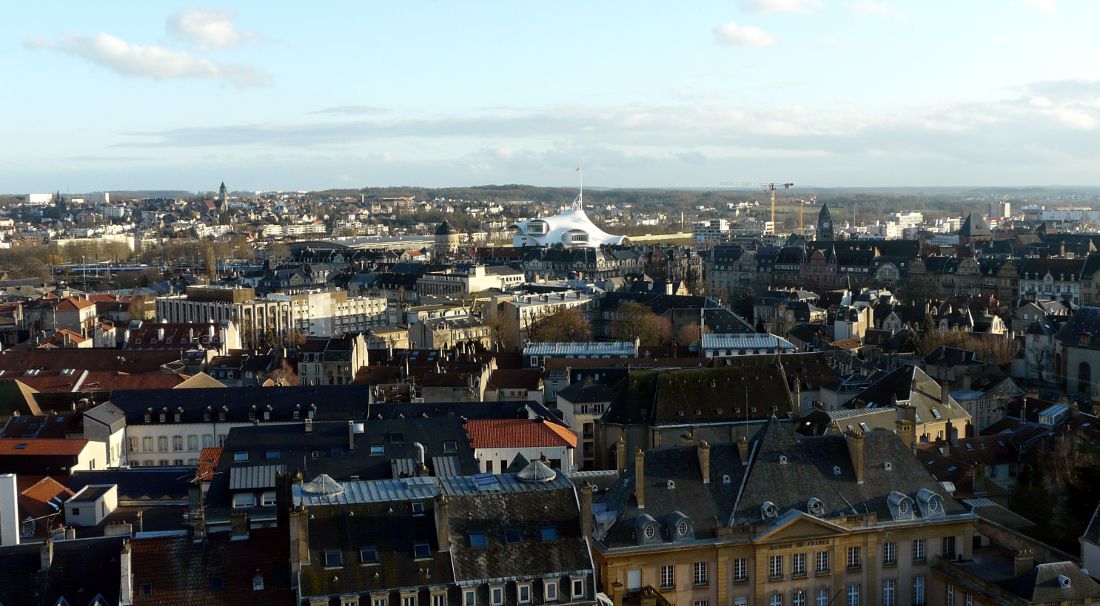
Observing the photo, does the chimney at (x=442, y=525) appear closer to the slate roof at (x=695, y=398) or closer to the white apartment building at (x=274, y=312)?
the slate roof at (x=695, y=398)

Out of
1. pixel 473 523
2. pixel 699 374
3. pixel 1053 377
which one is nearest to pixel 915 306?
pixel 1053 377

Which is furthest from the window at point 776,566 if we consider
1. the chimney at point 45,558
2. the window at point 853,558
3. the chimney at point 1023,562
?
the chimney at point 45,558

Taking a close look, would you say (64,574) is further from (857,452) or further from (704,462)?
(857,452)

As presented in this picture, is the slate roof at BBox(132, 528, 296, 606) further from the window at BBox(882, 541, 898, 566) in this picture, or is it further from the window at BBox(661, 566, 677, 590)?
the window at BBox(882, 541, 898, 566)

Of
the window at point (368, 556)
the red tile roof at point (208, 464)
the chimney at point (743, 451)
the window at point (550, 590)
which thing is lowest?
the red tile roof at point (208, 464)

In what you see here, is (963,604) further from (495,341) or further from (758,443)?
(495,341)

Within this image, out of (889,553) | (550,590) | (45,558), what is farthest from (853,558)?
(45,558)

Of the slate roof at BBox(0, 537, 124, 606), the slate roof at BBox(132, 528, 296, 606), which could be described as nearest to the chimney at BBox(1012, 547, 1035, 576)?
the slate roof at BBox(132, 528, 296, 606)
